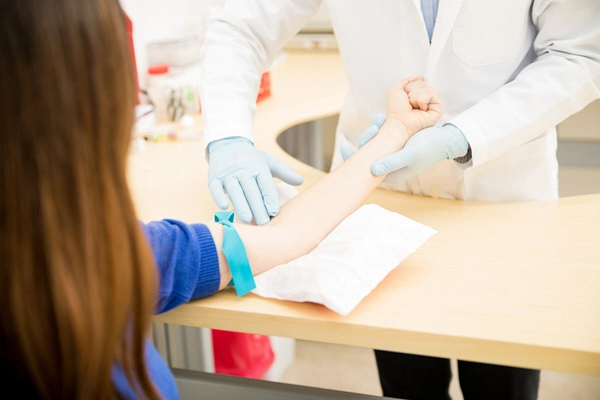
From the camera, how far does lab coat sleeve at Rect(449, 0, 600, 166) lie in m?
1.08

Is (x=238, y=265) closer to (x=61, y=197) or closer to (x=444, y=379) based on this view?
(x=61, y=197)

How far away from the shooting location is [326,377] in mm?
2193

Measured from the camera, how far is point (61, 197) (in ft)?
1.80

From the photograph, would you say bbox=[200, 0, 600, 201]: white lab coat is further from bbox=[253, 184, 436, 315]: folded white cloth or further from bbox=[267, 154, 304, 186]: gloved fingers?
bbox=[253, 184, 436, 315]: folded white cloth

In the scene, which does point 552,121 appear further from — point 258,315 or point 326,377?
point 326,377

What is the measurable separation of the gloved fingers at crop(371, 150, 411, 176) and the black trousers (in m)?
0.47


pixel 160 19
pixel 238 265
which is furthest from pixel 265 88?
pixel 238 265

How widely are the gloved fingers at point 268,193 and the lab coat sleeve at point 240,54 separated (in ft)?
0.49

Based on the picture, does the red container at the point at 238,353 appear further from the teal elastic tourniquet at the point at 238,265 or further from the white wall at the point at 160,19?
the teal elastic tourniquet at the point at 238,265

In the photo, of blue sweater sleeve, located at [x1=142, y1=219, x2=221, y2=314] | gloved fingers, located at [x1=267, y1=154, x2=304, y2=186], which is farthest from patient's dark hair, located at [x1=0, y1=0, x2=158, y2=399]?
gloved fingers, located at [x1=267, y1=154, x2=304, y2=186]

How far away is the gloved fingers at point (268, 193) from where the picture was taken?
3.36 ft

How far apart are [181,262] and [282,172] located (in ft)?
1.20

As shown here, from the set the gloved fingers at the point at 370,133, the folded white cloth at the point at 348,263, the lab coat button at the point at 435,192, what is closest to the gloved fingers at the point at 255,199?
the folded white cloth at the point at 348,263

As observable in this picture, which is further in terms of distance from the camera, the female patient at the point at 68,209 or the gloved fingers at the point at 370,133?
the gloved fingers at the point at 370,133
